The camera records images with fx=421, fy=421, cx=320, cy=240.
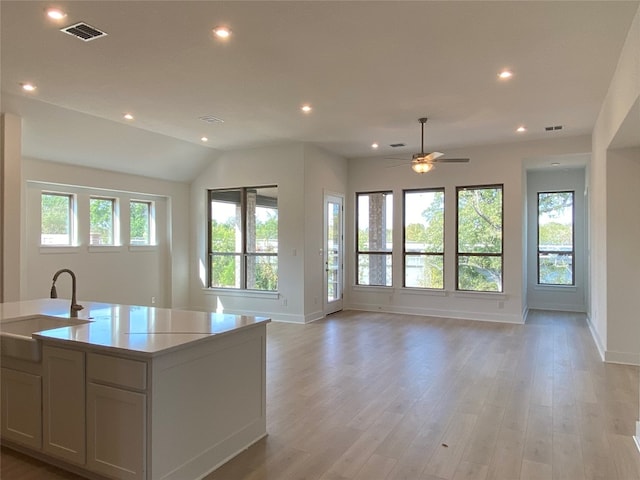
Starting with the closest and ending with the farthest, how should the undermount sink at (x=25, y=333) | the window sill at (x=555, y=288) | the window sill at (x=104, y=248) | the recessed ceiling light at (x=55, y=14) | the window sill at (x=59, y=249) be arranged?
the undermount sink at (x=25, y=333) < the recessed ceiling light at (x=55, y=14) < the window sill at (x=59, y=249) < the window sill at (x=104, y=248) < the window sill at (x=555, y=288)

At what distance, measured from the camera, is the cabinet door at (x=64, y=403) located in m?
2.39

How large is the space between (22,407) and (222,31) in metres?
3.03

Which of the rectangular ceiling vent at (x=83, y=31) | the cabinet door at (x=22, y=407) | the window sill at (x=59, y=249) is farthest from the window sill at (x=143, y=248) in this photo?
A: the cabinet door at (x=22, y=407)

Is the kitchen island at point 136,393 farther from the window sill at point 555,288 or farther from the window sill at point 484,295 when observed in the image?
the window sill at point 555,288

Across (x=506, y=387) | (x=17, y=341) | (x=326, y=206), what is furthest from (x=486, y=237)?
(x=17, y=341)

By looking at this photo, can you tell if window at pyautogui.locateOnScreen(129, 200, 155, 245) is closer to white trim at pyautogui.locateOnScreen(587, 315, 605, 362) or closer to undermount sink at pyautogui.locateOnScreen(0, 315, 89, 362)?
undermount sink at pyautogui.locateOnScreen(0, 315, 89, 362)

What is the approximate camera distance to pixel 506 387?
4055 mm

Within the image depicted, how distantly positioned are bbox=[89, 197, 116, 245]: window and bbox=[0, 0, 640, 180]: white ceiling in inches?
32.0

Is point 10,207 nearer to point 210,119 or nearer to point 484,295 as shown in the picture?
point 210,119

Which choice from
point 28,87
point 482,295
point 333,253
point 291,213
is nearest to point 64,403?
point 28,87

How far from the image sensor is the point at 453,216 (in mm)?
7863

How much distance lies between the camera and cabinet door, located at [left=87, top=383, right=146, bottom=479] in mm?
2182

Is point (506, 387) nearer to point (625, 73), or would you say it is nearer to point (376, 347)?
point (376, 347)

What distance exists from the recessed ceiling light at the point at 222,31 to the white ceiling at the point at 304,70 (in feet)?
0.18
